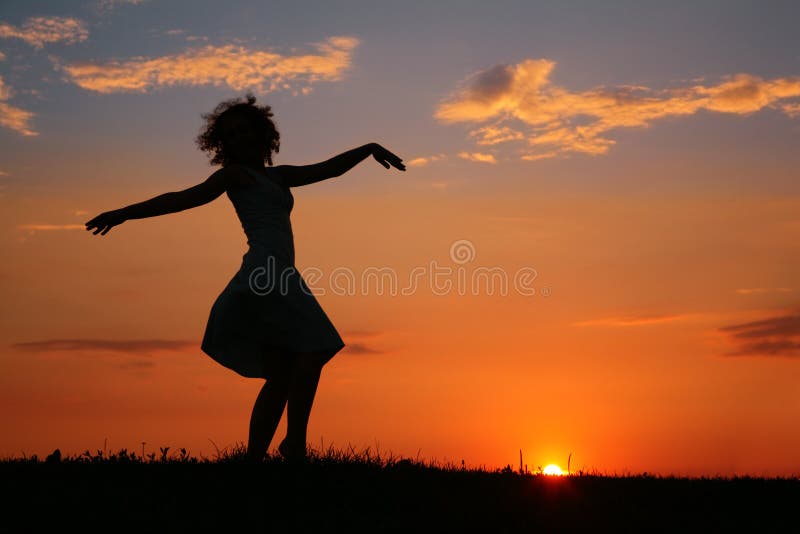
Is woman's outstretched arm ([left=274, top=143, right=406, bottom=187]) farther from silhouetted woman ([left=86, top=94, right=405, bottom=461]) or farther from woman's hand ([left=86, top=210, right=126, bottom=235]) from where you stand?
woman's hand ([left=86, top=210, right=126, bottom=235])

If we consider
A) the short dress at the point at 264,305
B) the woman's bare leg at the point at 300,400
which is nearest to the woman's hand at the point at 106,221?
the short dress at the point at 264,305

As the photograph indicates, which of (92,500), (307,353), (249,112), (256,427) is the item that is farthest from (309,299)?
(92,500)

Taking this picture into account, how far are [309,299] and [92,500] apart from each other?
2547mm

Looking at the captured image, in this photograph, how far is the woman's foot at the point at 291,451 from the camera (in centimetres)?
831

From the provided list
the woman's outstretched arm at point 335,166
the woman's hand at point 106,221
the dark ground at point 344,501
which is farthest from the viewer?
the woman's outstretched arm at point 335,166

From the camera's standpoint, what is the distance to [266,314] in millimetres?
8219

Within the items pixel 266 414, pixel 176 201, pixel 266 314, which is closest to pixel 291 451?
pixel 266 414

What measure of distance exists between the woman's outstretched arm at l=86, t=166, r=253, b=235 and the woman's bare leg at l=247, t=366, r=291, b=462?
1757 mm

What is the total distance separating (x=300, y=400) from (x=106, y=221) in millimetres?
2265

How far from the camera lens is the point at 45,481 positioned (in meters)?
7.55

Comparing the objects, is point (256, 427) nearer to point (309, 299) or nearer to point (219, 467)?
point (219, 467)

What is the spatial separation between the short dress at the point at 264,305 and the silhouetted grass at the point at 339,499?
94 cm

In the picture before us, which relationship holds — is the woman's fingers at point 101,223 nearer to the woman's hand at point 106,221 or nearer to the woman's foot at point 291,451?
the woman's hand at point 106,221

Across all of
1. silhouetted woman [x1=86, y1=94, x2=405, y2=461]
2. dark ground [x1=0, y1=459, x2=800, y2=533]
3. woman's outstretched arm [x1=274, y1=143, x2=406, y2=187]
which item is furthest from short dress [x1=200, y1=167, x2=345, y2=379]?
dark ground [x1=0, y1=459, x2=800, y2=533]
